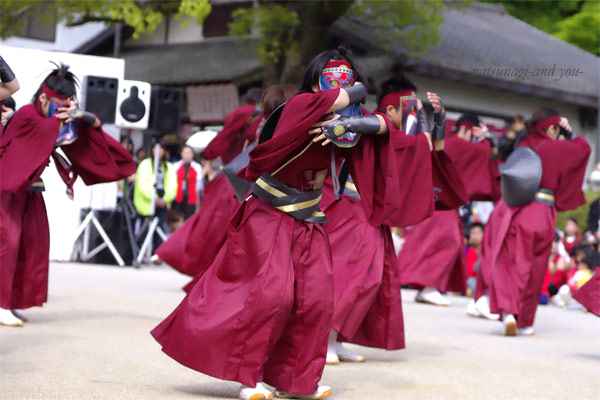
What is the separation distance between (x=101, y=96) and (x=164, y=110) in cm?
93

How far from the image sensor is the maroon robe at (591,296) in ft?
23.8

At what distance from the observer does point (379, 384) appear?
5652 mm

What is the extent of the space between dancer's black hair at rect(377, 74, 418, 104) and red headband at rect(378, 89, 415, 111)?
2 cm

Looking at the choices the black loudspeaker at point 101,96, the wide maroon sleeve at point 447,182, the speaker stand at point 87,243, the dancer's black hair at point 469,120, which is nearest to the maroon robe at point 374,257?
the wide maroon sleeve at point 447,182

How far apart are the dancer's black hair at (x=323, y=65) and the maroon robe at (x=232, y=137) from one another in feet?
12.6

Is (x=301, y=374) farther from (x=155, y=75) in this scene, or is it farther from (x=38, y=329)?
(x=155, y=75)

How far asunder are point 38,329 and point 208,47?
16.2 meters

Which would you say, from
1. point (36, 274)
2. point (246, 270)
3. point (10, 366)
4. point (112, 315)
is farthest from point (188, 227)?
point (246, 270)

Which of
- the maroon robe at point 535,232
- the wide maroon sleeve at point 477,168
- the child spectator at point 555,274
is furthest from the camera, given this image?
the child spectator at point 555,274

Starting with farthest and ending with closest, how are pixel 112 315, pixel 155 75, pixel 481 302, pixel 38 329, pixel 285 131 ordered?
pixel 155 75 < pixel 481 302 < pixel 112 315 < pixel 38 329 < pixel 285 131

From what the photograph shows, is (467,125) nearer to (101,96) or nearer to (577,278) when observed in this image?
(577,278)

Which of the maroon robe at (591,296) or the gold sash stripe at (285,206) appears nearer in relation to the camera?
the gold sash stripe at (285,206)

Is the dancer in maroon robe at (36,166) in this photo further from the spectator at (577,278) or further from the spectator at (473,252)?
the spectator at (473,252)

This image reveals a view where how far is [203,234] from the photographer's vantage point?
10.1 m
